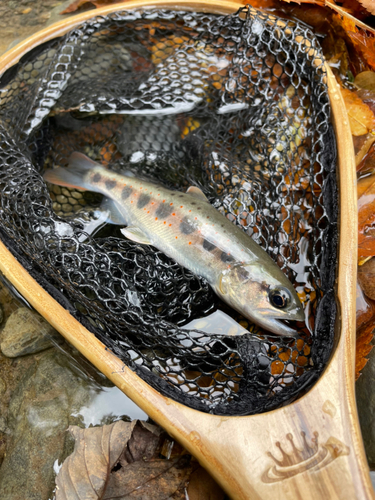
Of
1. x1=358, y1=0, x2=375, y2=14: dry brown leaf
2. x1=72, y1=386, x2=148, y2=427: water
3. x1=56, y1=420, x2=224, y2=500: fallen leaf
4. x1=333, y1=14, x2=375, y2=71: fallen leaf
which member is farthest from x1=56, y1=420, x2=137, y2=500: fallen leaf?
x1=358, y1=0, x2=375, y2=14: dry brown leaf

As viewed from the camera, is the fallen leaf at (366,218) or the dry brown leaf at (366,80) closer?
the fallen leaf at (366,218)

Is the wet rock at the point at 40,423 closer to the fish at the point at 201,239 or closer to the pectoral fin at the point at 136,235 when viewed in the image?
the pectoral fin at the point at 136,235

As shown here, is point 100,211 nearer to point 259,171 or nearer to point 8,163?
point 8,163

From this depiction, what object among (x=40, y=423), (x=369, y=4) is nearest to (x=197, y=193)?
(x=40, y=423)

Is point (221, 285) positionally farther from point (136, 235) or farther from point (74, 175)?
point (74, 175)

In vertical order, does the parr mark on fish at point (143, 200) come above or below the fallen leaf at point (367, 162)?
below

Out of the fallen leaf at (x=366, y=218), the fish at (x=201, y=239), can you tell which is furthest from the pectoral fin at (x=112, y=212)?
the fallen leaf at (x=366, y=218)

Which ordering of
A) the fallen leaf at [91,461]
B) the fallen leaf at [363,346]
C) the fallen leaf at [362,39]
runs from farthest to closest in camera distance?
the fallen leaf at [362,39] < the fallen leaf at [363,346] < the fallen leaf at [91,461]
